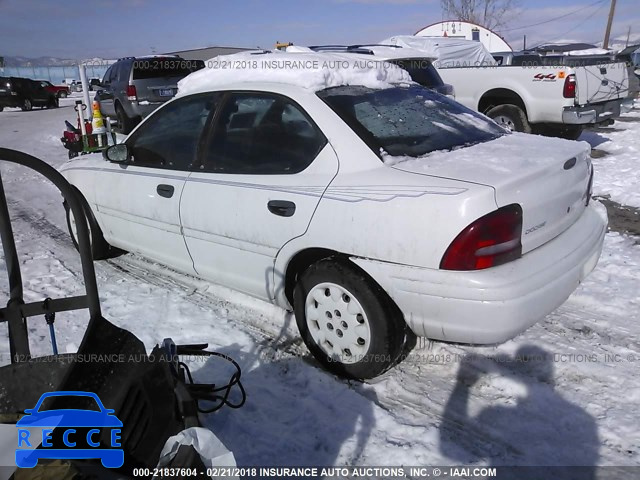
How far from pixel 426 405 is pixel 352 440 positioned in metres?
0.48

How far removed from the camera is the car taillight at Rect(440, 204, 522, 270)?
96.3 inches

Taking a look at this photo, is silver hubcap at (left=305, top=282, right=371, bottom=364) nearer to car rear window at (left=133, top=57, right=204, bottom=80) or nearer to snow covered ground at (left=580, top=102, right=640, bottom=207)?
snow covered ground at (left=580, top=102, right=640, bottom=207)

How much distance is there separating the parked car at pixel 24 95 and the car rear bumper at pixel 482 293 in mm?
26448

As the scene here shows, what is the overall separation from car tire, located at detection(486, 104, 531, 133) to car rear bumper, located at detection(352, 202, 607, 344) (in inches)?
266

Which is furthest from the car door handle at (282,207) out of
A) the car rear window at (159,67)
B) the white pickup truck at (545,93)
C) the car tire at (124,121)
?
the car rear window at (159,67)

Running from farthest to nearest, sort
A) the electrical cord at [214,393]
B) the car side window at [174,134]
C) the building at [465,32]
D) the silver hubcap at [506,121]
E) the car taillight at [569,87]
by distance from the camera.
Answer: the building at [465,32] < the silver hubcap at [506,121] < the car taillight at [569,87] < the car side window at [174,134] < the electrical cord at [214,393]

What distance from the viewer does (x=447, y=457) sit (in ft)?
8.14

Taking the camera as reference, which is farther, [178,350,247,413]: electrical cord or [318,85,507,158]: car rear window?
[318,85,507,158]: car rear window

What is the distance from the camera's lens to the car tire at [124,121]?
42.9 ft

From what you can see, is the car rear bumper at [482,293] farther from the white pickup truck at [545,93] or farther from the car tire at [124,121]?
the car tire at [124,121]

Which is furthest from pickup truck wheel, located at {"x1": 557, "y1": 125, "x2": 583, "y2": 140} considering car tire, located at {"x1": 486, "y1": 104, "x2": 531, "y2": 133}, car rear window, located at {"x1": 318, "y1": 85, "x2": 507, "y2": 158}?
car rear window, located at {"x1": 318, "y1": 85, "x2": 507, "y2": 158}

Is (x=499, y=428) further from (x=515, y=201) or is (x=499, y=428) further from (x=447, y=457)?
(x=515, y=201)

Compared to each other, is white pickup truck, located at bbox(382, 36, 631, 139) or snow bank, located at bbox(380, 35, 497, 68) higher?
snow bank, located at bbox(380, 35, 497, 68)

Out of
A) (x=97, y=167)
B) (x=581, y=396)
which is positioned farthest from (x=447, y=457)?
(x=97, y=167)
